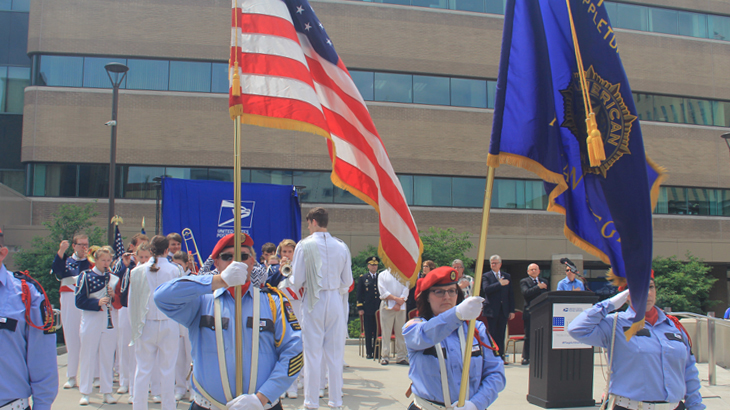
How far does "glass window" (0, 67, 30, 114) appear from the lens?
25938 millimetres

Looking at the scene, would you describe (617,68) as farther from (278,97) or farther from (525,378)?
(525,378)

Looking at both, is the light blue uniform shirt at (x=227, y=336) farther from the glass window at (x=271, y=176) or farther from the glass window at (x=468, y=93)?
the glass window at (x=468, y=93)

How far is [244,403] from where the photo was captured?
3.30 meters

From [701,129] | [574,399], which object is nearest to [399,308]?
[574,399]

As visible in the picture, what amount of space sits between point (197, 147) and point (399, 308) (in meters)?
16.0

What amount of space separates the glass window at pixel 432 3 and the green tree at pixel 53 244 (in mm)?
17126

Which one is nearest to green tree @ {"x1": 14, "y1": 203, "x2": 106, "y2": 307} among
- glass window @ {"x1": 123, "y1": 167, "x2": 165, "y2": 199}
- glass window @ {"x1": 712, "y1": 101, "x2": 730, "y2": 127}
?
glass window @ {"x1": 123, "y1": 167, "x2": 165, "y2": 199}

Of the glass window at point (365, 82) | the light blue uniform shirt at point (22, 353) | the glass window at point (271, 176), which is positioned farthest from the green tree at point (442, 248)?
the light blue uniform shirt at point (22, 353)

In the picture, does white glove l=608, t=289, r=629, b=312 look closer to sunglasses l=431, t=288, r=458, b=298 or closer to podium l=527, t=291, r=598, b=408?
sunglasses l=431, t=288, r=458, b=298

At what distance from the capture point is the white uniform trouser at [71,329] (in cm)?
848

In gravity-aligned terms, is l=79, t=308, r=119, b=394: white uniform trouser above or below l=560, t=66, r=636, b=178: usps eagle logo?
below

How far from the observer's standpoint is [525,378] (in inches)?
390

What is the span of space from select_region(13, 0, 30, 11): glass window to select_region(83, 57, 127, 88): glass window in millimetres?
5044

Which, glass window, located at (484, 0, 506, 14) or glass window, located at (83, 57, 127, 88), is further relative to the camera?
glass window, located at (484, 0, 506, 14)
